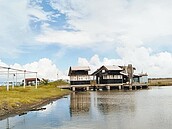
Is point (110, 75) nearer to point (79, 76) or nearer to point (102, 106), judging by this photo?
point (79, 76)

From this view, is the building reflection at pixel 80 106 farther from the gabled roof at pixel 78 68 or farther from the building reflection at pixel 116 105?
the gabled roof at pixel 78 68

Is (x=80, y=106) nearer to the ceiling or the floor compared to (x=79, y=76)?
nearer to the floor

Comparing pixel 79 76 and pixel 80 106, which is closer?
pixel 80 106

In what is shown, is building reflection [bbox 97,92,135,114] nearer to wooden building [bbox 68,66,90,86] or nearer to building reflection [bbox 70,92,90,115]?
building reflection [bbox 70,92,90,115]

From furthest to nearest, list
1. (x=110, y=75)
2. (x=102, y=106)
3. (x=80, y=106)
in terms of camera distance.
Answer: (x=110, y=75) < (x=80, y=106) < (x=102, y=106)

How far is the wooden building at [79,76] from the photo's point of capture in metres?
90.2

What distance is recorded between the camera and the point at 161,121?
2448 cm

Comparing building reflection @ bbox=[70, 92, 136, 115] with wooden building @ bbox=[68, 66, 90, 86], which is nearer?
building reflection @ bbox=[70, 92, 136, 115]

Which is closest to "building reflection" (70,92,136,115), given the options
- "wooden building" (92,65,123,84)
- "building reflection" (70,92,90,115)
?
"building reflection" (70,92,90,115)

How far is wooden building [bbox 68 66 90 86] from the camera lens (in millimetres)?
90188

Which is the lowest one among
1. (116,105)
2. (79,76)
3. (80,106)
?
(80,106)

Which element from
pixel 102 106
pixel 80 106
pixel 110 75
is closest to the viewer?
pixel 102 106

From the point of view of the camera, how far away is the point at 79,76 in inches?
3556

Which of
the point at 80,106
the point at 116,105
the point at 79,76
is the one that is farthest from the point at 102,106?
the point at 79,76
